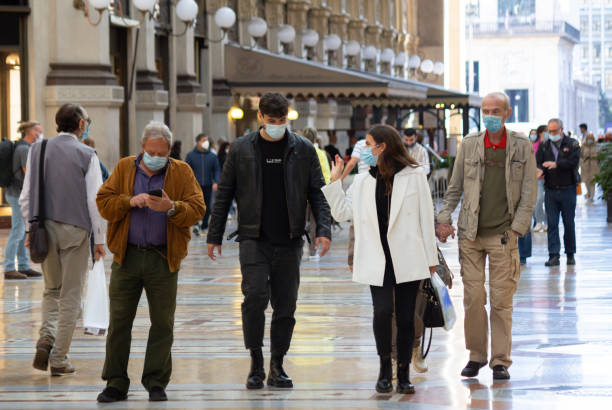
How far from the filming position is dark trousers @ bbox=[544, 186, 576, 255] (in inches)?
679

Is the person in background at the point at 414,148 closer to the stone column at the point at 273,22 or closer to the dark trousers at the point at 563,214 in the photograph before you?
the dark trousers at the point at 563,214

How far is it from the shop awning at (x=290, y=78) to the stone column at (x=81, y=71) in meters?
8.17

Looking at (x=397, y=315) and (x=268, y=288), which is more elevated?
(x=268, y=288)

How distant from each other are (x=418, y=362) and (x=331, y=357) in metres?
0.94

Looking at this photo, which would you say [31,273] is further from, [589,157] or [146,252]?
[589,157]

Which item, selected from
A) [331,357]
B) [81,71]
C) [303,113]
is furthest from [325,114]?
[331,357]

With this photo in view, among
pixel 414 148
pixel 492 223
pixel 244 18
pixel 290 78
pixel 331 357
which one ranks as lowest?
pixel 331 357

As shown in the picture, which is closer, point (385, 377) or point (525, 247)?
point (385, 377)

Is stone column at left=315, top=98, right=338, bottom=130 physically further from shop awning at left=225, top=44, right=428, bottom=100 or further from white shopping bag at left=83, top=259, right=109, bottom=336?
white shopping bag at left=83, top=259, right=109, bottom=336

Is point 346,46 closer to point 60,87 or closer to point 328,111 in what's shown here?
point 328,111

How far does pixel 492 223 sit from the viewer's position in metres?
9.45

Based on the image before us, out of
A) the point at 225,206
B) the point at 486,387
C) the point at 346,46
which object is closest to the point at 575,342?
the point at 486,387

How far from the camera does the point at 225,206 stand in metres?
9.17

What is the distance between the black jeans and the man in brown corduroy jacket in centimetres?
128
